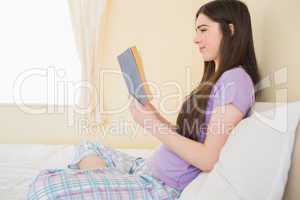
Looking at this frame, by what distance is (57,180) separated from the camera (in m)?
0.94

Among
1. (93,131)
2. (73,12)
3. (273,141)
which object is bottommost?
(93,131)

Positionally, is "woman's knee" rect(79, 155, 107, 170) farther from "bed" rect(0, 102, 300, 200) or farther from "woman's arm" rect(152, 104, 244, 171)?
"woman's arm" rect(152, 104, 244, 171)

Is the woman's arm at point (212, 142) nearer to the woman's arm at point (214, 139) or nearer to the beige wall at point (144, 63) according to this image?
the woman's arm at point (214, 139)

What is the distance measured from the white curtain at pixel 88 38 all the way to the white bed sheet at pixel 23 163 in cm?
48

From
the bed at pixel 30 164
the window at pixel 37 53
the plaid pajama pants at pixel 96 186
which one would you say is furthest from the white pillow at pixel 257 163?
the window at pixel 37 53

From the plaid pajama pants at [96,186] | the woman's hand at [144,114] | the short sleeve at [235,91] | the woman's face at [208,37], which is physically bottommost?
the plaid pajama pants at [96,186]

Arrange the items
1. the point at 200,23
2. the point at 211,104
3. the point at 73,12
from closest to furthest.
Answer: the point at 211,104, the point at 200,23, the point at 73,12

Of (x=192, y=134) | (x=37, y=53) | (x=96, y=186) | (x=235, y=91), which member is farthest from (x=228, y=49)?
(x=37, y=53)

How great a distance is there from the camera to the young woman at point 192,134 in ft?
3.12

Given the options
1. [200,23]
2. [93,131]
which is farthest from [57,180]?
[93,131]

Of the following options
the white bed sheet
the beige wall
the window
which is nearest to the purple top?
the white bed sheet

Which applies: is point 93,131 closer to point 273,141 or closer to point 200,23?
point 200,23

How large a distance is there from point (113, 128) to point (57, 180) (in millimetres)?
1444

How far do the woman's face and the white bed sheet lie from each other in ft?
2.61
